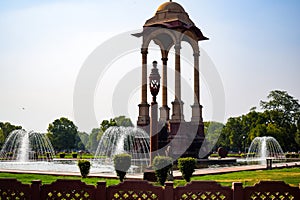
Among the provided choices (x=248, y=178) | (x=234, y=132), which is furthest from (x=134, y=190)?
(x=234, y=132)

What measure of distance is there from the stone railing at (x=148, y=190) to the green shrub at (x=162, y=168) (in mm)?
6653

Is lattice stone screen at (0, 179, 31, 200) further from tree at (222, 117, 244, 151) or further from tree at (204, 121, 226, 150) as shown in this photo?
tree at (204, 121, 226, 150)

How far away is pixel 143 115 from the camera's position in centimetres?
3175

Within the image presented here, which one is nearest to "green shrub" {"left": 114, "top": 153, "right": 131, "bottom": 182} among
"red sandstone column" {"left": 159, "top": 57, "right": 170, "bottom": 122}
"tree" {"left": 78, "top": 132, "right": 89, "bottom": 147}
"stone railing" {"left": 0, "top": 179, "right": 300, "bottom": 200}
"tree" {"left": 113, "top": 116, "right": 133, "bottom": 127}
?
"stone railing" {"left": 0, "top": 179, "right": 300, "bottom": 200}

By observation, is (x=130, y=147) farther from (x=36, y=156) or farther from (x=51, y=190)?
(x=51, y=190)

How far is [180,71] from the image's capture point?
103 ft

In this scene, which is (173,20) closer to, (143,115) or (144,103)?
(144,103)

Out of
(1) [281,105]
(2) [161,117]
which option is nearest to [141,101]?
(2) [161,117]

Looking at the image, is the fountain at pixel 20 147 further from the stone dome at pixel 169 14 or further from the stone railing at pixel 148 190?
the stone railing at pixel 148 190

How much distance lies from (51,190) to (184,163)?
8856 mm

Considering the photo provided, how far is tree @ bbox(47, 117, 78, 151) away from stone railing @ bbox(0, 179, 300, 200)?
7027cm

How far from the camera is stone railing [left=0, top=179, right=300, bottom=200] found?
673 centimetres

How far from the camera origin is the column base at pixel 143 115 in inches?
1236

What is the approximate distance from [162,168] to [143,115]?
706 inches
